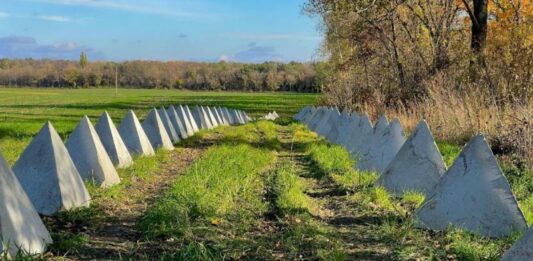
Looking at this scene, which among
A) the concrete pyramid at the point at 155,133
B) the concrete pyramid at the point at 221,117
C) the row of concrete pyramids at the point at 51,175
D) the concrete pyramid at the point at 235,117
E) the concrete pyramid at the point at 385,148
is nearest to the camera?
the row of concrete pyramids at the point at 51,175

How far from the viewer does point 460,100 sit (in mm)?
13898

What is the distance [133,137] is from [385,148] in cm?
467

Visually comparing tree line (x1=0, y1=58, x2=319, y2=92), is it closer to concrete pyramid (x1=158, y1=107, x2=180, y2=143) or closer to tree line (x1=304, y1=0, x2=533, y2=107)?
tree line (x1=304, y1=0, x2=533, y2=107)

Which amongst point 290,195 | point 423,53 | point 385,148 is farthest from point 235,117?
point 290,195

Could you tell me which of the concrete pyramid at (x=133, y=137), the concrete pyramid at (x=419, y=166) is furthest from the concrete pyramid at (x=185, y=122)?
the concrete pyramid at (x=419, y=166)

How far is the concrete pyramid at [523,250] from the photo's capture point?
3844 mm

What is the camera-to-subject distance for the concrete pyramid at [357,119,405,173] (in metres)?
8.73

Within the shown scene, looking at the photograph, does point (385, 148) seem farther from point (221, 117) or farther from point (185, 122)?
point (221, 117)

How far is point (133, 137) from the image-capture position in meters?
10.7

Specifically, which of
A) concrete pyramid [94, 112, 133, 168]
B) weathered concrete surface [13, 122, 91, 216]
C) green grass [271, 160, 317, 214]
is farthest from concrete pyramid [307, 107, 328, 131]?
weathered concrete surface [13, 122, 91, 216]

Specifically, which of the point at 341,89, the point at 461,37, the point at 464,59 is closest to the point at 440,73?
the point at 464,59

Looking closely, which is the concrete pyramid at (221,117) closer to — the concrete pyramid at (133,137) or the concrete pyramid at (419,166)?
the concrete pyramid at (133,137)

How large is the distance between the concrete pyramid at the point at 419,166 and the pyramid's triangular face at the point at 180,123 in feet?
31.4

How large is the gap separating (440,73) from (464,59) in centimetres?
98
